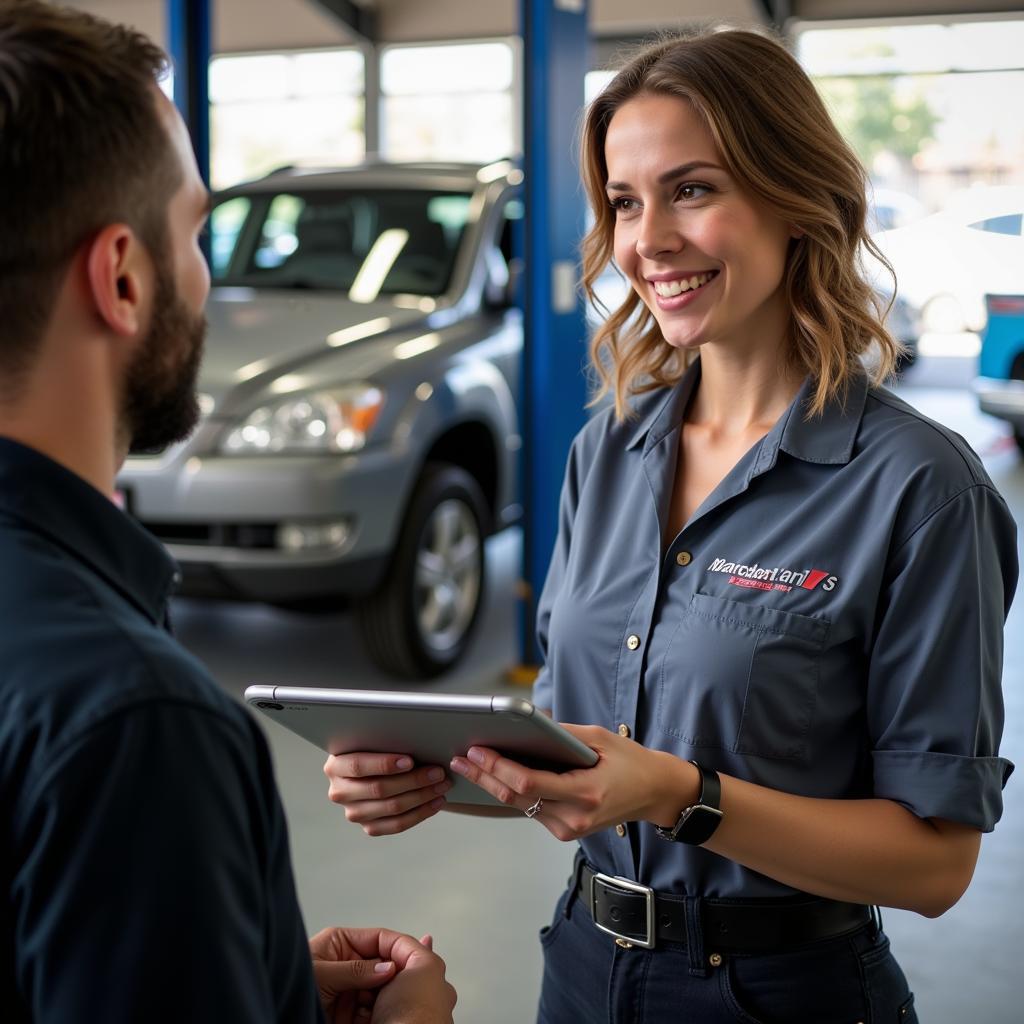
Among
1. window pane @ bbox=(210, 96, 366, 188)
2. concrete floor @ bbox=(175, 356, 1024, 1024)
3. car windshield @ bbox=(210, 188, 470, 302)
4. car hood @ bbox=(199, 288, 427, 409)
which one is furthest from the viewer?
window pane @ bbox=(210, 96, 366, 188)

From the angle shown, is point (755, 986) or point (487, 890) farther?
point (487, 890)

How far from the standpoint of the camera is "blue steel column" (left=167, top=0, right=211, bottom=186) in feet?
17.5

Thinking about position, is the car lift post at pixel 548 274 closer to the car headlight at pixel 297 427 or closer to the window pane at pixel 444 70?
the car headlight at pixel 297 427

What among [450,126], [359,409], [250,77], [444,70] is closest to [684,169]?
[359,409]

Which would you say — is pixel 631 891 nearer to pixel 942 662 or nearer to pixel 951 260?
pixel 942 662

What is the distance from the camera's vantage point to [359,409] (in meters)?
4.38

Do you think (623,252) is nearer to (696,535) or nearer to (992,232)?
(696,535)

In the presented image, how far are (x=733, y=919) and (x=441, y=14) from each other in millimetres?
15040

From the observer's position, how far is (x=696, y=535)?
5.54 ft

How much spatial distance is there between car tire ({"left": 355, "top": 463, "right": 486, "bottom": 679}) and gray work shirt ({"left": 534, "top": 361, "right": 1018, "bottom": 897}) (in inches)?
114

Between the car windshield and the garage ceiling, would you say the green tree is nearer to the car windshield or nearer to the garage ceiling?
the garage ceiling

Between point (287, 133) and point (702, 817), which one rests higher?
point (287, 133)

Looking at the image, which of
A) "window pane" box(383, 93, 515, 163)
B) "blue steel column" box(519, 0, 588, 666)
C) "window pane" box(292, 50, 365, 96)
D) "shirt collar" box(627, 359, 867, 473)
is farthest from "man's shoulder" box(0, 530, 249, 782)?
"window pane" box(292, 50, 365, 96)

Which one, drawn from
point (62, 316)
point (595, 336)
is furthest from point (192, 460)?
point (62, 316)
